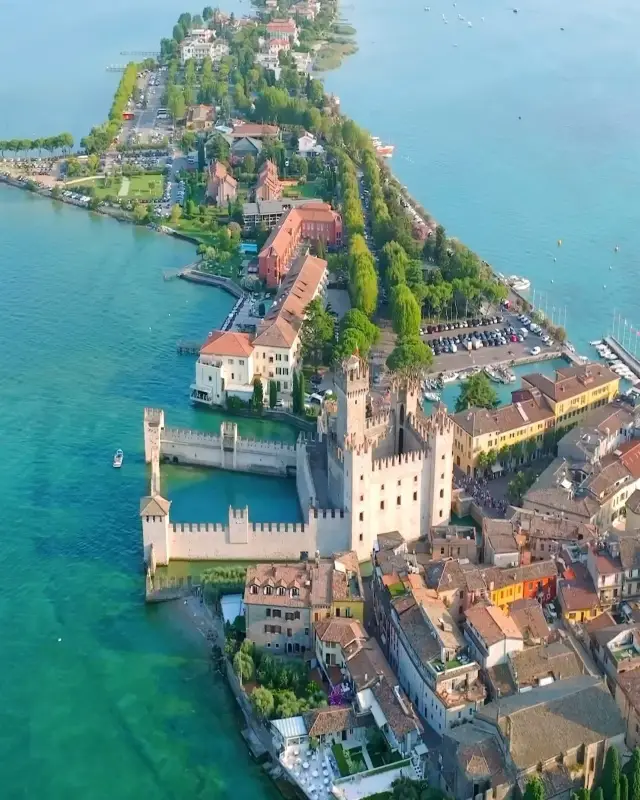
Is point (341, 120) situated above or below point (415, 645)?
above

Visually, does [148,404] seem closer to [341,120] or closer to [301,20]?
[341,120]

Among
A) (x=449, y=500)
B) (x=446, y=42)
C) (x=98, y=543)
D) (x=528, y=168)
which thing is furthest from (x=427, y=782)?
(x=446, y=42)

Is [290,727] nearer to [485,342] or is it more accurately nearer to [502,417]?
[502,417]

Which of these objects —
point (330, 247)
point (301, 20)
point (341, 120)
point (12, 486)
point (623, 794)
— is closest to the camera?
point (623, 794)

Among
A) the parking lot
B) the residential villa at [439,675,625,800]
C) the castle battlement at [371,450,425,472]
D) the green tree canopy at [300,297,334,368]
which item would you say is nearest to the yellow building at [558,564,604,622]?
the residential villa at [439,675,625,800]

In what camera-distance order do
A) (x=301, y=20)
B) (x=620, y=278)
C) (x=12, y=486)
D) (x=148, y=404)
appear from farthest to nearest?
(x=301, y=20) → (x=620, y=278) → (x=148, y=404) → (x=12, y=486)

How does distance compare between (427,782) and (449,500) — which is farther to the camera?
(449,500)
